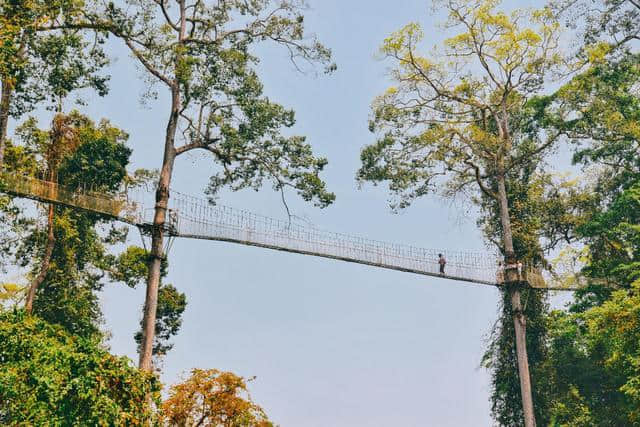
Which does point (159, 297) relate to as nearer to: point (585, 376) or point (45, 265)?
point (45, 265)

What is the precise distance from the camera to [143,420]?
9641mm

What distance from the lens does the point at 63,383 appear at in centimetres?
896

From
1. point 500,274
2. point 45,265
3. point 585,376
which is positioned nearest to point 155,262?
point 45,265

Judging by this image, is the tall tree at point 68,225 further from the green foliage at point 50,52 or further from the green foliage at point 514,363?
the green foliage at point 514,363

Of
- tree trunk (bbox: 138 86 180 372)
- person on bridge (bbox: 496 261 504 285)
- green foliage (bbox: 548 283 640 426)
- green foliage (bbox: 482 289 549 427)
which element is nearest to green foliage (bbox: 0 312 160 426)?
tree trunk (bbox: 138 86 180 372)

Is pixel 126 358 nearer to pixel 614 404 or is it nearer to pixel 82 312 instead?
pixel 82 312

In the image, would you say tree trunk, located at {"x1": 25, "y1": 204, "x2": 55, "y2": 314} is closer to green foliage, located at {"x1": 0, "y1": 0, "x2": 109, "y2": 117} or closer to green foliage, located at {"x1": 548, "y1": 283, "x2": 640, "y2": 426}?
green foliage, located at {"x1": 0, "y1": 0, "x2": 109, "y2": 117}

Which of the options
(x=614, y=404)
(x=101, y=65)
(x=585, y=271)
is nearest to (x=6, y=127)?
(x=101, y=65)

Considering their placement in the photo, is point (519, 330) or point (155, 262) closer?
point (155, 262)

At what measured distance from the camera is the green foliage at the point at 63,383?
8703mm

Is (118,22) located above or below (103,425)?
above

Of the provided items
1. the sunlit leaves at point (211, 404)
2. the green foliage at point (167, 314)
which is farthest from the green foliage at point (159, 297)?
the sunlit leaves at point (211, 404)

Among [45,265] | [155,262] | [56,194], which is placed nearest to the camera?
[56,194]

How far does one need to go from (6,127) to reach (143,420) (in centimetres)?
880
